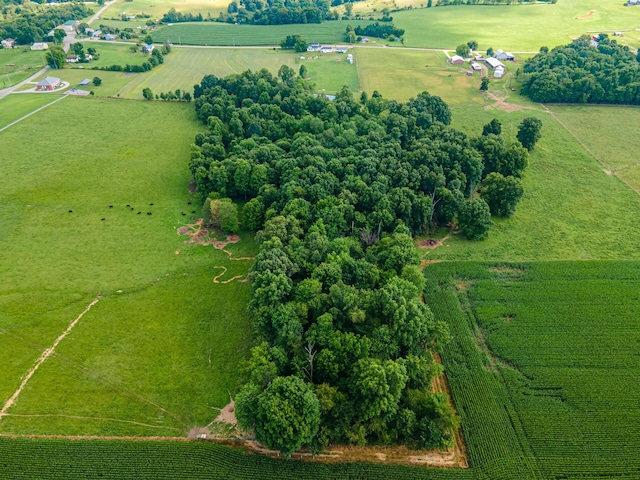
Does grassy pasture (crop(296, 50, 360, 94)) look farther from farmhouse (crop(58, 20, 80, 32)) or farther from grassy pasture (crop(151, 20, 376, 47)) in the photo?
farmhouse (crop(58, 20, 80, 32))

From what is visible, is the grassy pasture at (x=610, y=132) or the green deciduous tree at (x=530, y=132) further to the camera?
the green deciduous tree at (x=530, y=132)

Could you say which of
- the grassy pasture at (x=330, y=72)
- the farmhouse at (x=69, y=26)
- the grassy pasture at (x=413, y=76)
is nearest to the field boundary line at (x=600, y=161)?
the grassy pasture at (x=413, y=76)

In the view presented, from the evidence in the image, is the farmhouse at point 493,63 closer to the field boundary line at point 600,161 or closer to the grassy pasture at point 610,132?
the grassy pasture at point 610,132

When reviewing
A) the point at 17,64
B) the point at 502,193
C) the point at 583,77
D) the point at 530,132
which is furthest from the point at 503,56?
the point at 17,64

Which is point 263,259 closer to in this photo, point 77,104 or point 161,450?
point 161,450

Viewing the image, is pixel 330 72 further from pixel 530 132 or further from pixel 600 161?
pixel 600 161
